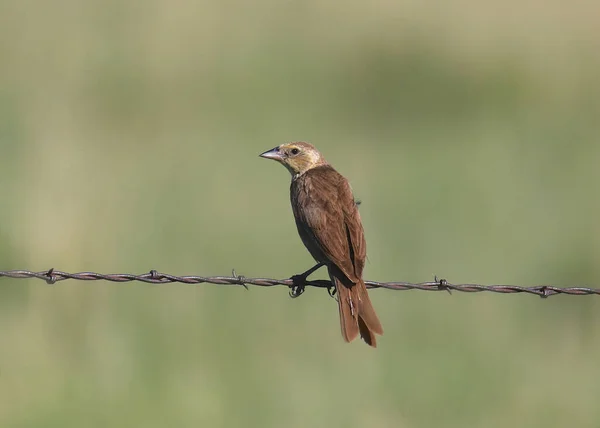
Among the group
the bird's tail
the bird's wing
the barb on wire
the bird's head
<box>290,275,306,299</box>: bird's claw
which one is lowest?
the bird's tail

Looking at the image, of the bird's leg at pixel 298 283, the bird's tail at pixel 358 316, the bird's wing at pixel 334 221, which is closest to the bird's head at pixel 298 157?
the bird's wing at pixel 334 221

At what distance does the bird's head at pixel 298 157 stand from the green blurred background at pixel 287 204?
86 centimetres

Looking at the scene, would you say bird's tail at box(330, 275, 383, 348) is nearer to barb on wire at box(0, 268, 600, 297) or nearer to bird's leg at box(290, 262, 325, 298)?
bird's leg at box(290, 262, 325, 298)

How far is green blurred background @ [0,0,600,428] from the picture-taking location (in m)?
6.72

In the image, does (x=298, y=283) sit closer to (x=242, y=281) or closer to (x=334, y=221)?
(x=334, y=221)

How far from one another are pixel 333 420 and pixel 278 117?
4376 mm

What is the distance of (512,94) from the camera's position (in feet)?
37.6

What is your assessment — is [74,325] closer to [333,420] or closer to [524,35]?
[333,420]

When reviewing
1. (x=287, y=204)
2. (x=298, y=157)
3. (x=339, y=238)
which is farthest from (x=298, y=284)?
(x=287, y=204)

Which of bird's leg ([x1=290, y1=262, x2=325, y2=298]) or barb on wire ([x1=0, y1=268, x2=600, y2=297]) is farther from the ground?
bird's leg ([x1=290, y1=262, x2=325, y2=298])

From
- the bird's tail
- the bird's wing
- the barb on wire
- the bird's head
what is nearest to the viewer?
the barb on wire

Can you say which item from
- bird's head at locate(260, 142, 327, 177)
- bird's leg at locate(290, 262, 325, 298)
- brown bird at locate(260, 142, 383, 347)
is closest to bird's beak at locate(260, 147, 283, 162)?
bird's head at locate(260, 142, 327, 177)

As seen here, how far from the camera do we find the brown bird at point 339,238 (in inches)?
226

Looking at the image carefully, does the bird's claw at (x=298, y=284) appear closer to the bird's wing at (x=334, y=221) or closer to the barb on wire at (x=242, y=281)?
the bird's wing at (x=334, y=221)
